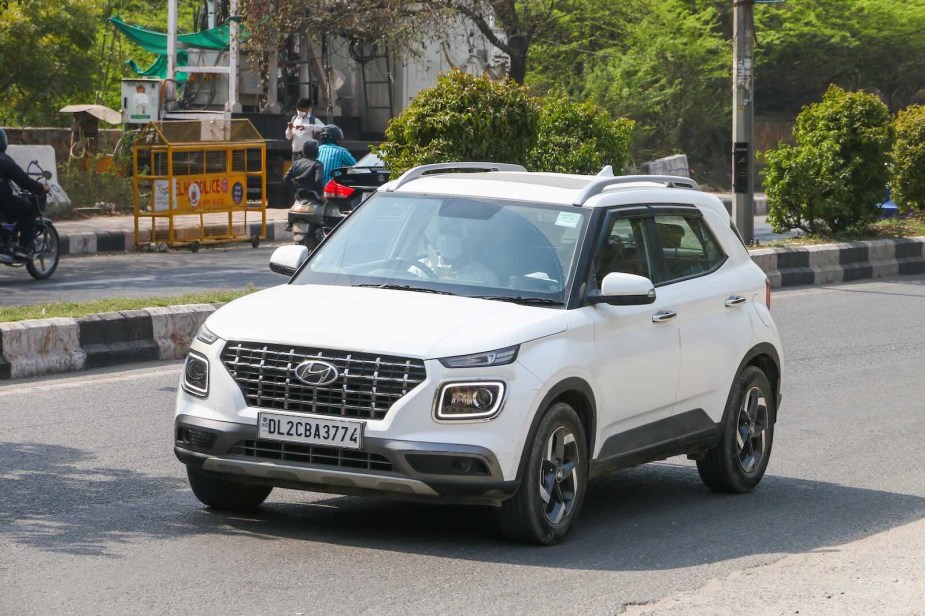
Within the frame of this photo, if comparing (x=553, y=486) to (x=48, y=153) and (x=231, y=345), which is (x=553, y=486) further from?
(x=48, y=153)

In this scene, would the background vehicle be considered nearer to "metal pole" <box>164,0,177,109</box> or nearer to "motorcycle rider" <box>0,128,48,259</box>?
"motorcycle rider" <box>0,128,48,259</box>

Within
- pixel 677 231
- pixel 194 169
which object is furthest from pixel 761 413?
pixel 194 169

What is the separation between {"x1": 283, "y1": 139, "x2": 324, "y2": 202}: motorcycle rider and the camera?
16359mm

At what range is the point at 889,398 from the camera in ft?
36.5

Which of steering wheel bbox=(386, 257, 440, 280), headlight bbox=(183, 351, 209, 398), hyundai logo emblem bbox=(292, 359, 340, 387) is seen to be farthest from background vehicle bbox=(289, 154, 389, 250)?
hyundai logo emblem bbox=(292, 359, 340, 387)

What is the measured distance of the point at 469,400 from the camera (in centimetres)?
604

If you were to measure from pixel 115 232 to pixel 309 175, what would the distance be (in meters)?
5.82

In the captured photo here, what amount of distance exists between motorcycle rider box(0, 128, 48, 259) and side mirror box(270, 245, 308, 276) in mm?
9854

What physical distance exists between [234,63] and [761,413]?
2282 cm

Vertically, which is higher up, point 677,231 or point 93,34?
point 93,34

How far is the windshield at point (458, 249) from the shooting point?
681cm

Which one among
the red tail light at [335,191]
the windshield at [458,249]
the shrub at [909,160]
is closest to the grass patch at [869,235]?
the shrub at [909,160]

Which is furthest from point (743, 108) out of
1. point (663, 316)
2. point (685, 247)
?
point (663, 316)

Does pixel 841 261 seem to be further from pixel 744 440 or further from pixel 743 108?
pixel 744 440
